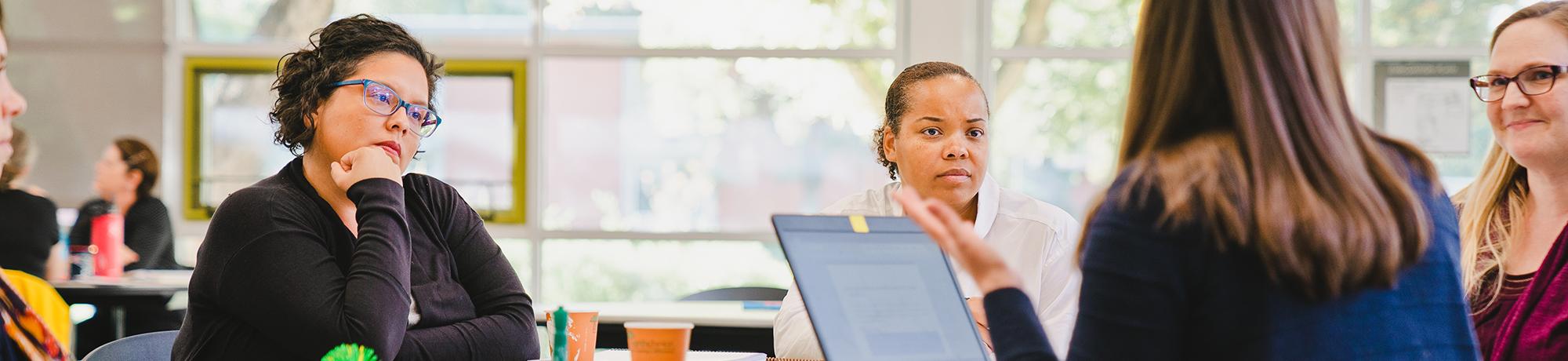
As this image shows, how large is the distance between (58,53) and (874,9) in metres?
4.11

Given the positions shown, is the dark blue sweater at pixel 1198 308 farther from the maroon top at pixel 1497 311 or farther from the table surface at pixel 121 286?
the table surface at pixel 121 286

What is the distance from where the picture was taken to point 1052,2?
19.2ft

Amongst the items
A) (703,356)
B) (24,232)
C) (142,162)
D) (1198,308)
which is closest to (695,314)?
(703,356)

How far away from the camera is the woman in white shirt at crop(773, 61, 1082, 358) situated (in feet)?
8.34

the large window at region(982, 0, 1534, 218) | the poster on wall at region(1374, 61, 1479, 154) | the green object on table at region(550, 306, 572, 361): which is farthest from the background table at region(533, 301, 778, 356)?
the poster on wall at region(1374, 61, 1479, 154)

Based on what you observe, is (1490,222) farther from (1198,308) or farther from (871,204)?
(1198,308)

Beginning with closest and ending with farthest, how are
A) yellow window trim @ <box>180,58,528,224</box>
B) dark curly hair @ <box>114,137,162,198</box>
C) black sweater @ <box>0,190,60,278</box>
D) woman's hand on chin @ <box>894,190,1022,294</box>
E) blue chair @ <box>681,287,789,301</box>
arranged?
1. woman's hand on chin @ <box>894,190,1022,294</box>
2. blue chair @ <box>681,287,789,301</box>
3. black sweater @ <box>0,190,60,278</box>
4. dark curly hair @ <box>114,137,162,198</box>
5. yellow window trim @ <box>180,58,528,224</box>

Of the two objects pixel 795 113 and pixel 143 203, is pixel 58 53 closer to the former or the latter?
pixel 143 203

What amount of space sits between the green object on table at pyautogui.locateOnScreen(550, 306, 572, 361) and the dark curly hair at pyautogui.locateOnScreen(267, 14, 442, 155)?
1.78ft

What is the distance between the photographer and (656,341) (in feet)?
5.85

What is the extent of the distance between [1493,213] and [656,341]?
1473 millimetres

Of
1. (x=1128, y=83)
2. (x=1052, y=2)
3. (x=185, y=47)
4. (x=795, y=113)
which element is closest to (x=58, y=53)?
(x=185, y=47)

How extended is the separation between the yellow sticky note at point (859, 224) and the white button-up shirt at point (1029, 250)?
929mm

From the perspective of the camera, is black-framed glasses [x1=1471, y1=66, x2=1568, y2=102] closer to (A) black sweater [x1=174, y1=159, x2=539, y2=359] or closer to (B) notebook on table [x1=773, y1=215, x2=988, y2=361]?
(B) notebook on table [x1=773, y1=215, x2=988, y2=361]
